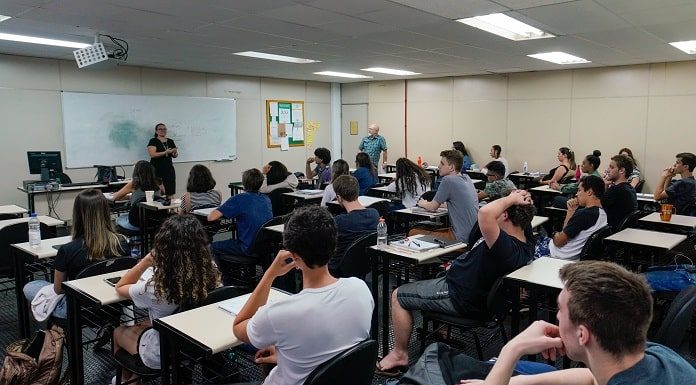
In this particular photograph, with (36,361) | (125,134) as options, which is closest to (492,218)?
(36,361)

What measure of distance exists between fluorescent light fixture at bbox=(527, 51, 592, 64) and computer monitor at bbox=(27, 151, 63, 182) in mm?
6955

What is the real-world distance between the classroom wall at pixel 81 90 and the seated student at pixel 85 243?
5.00 m

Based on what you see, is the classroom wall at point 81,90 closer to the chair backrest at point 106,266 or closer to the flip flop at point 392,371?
the chair backrest at point 106,266

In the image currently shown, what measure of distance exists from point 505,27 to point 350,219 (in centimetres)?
308

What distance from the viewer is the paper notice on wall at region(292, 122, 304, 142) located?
1166 centimetres

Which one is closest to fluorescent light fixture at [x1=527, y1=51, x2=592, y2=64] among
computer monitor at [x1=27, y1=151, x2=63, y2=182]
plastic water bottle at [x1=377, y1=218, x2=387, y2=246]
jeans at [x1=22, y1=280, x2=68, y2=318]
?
plastic water bottle at [x1=377, y1=218, x2=387, y2=246]

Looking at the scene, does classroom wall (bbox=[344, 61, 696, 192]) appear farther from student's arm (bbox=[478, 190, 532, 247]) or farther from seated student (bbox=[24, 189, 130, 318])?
seated student (bbox=[24, 189, 130, 318])

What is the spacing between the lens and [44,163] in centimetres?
704

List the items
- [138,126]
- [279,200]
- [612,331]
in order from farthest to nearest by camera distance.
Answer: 1. [138,126]
2. [279,200]
3. [612,331]

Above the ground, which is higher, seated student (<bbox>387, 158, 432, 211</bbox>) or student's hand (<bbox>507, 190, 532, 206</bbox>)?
student's hand (<bbox>507, 190, 532, 206</bbox>)

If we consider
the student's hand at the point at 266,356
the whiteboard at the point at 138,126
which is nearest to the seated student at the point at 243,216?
the student's hand at the point at 266,356

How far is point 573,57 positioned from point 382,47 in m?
3.21

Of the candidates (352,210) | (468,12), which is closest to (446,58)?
(468,12)

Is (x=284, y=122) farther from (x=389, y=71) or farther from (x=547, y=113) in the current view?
(x=547, y=113)
